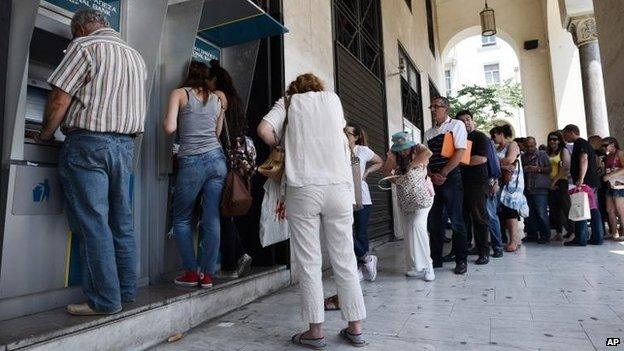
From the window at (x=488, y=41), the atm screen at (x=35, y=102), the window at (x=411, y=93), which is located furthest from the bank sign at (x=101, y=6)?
the window at (x=488, y=41)

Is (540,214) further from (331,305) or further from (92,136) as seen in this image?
(92,136)

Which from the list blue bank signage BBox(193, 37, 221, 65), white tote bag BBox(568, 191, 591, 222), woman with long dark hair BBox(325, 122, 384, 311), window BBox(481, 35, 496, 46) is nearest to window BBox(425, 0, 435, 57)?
white tote bag BBox(568, 191, 591, 222)

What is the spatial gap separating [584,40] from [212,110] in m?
9.66

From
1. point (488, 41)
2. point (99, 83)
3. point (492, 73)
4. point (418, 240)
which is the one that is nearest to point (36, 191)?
point (99, 83)

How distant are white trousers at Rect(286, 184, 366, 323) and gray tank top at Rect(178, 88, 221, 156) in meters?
0.99

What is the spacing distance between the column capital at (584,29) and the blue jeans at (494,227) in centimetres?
584

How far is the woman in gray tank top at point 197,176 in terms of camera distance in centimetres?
325

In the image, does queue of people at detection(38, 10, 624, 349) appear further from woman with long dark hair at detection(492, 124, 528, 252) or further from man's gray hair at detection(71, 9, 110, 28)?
woman with long dark hair at detection(492, 124, 528, 252)

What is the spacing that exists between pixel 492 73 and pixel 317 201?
35437 mm

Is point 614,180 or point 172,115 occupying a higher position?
point 172,115

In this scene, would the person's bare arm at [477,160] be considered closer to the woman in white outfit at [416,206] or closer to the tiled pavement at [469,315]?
the woman in white outfit at [416,206]

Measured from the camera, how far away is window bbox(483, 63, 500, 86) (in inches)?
1321

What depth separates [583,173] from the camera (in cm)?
613

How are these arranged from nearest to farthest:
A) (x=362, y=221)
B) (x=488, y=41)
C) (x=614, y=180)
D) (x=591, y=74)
Result: 1. (x=362, y=221)
2. (x=614, y=180)
3. (x=591, y=74)
4. (x=488, y=41)
